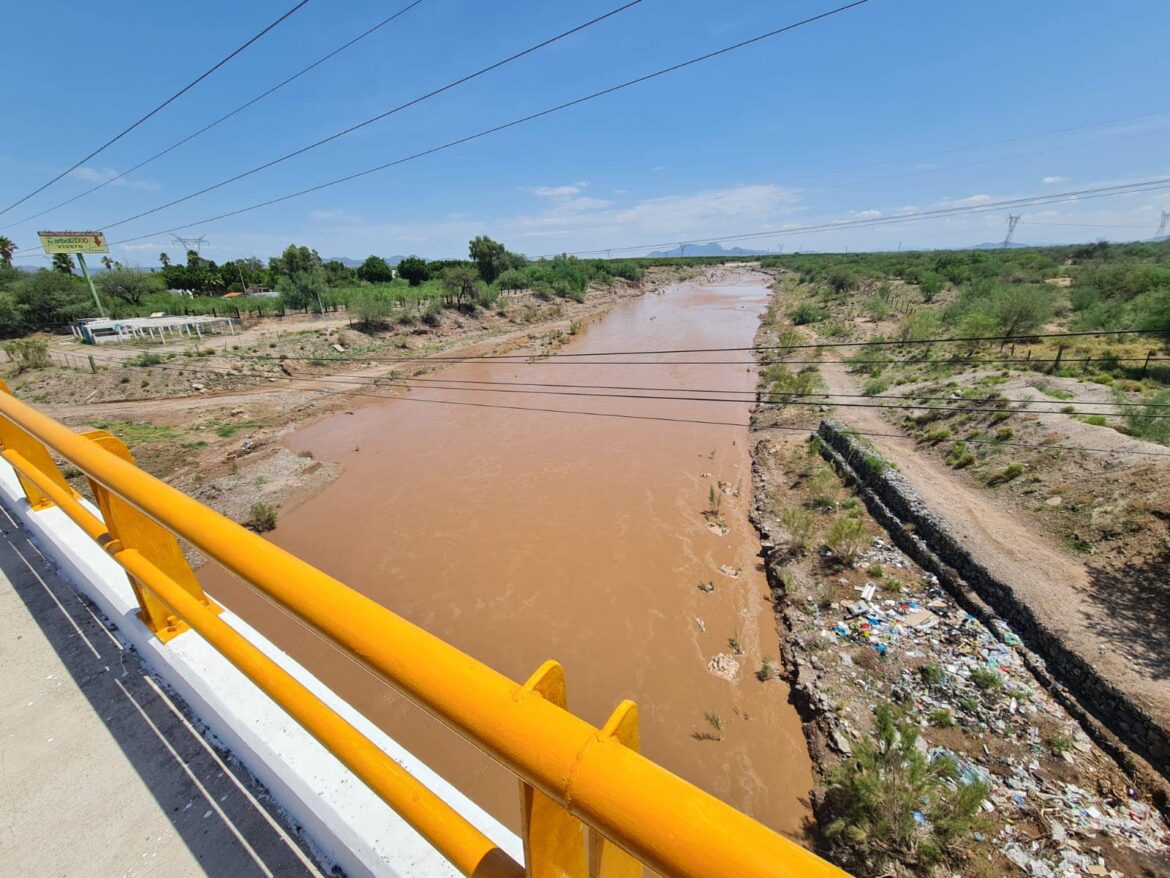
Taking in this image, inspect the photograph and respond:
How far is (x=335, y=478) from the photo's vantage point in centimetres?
1338

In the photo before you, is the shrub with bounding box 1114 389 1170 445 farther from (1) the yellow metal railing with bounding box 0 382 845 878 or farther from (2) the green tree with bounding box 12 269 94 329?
(2) the green tree with bounding box 12 269 94 329

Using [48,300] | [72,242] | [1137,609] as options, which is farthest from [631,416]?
[72,242]

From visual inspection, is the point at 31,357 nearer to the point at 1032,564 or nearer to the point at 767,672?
the point at 767,672

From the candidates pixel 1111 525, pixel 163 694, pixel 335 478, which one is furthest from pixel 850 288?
pixel 163 694

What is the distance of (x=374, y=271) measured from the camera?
53750 millimetres

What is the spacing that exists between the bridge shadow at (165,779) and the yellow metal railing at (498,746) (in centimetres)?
60

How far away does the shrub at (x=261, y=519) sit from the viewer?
1058 cm

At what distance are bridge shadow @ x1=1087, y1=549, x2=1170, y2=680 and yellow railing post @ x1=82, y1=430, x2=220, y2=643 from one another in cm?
926

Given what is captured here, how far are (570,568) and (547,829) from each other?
911 centimetres

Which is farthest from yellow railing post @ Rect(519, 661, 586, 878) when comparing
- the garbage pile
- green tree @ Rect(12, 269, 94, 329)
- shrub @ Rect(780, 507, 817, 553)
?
green tree @ Rect(12, 269, 94, 329)

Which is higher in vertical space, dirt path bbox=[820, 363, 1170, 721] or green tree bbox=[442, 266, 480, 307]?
green tree bbox=[442, 266, 480, 307]

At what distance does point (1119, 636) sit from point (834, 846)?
483 cm

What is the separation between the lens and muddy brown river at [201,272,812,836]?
6.35m

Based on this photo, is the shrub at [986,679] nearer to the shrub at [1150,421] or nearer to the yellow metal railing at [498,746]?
the yellow metal railing at [498,746]
